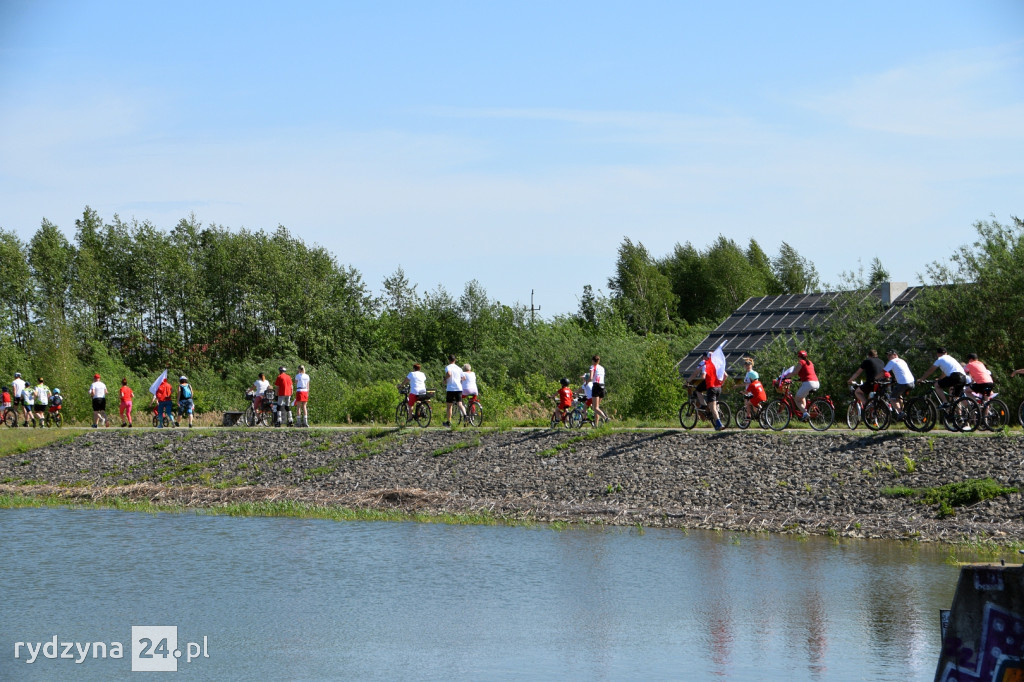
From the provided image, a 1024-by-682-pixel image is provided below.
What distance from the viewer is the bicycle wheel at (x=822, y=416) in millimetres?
25125

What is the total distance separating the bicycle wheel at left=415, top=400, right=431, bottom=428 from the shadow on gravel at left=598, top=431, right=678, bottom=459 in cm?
719

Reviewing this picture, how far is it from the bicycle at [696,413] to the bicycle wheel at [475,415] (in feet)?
20.3

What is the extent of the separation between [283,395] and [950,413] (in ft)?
63.5

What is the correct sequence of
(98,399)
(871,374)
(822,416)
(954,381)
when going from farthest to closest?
(98,399)
(822,416)
(871,374)
(954,381)

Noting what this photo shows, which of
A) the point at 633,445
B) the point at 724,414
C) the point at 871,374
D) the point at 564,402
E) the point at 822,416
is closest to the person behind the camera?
the point at 871,374

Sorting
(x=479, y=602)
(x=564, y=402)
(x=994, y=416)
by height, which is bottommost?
(x=479, y=602)

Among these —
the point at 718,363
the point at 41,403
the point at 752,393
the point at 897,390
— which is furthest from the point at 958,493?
the point at 41,403

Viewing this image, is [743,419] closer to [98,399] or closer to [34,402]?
[98,399]

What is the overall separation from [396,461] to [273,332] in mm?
37627

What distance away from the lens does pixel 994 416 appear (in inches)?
921

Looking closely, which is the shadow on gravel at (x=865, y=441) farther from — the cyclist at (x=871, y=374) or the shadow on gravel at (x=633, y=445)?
the shadow on gravel at (x=633, y=445)

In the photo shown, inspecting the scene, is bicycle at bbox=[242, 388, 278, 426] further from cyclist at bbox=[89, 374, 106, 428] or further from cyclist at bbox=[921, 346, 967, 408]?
cyclist at bbox=[921, 346, 967, 408]

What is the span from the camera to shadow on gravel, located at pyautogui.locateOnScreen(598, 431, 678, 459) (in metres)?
25.5

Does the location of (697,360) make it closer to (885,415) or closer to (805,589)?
(885,415)
